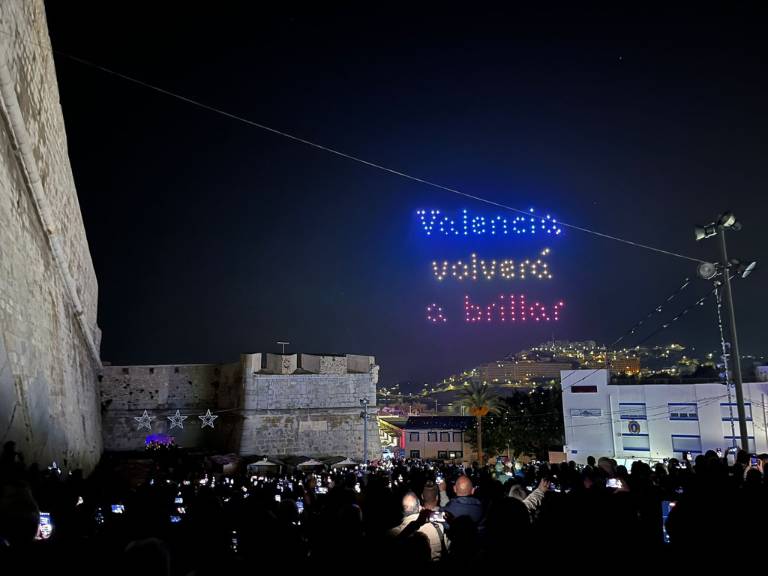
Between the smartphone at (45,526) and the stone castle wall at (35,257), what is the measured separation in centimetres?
418

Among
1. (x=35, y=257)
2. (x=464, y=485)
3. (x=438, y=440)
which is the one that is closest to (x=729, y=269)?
(x=464, y=485)

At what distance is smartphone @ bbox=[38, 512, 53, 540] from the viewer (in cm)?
438

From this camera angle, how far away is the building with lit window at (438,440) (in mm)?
47750

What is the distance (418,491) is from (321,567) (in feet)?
16.9

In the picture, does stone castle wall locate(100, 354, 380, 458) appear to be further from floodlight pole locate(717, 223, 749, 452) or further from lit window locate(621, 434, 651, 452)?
floodlight pole locate(717, 223, 749, 452)

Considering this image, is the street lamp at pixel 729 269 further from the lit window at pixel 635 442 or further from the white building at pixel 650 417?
the lit window at pixel 635 442

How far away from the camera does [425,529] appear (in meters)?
4.44

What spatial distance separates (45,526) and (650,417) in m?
32.8

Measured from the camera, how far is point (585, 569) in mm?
3439

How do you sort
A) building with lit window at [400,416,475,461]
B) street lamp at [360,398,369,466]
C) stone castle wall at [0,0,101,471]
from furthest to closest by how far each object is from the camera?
building with lit window at [400,416,475,461] → street lamp at [360,398,369,466] → stone castle wall at [0,0,101,471]

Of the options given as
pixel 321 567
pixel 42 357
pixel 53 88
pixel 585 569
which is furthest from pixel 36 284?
pixel 585 569

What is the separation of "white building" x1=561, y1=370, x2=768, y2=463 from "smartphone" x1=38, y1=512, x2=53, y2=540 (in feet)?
104

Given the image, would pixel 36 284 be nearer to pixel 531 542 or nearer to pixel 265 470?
pixel 531 542

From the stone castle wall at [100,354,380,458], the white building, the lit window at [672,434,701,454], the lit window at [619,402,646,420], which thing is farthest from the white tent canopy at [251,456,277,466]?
the lit window at [672,434,701,454]
